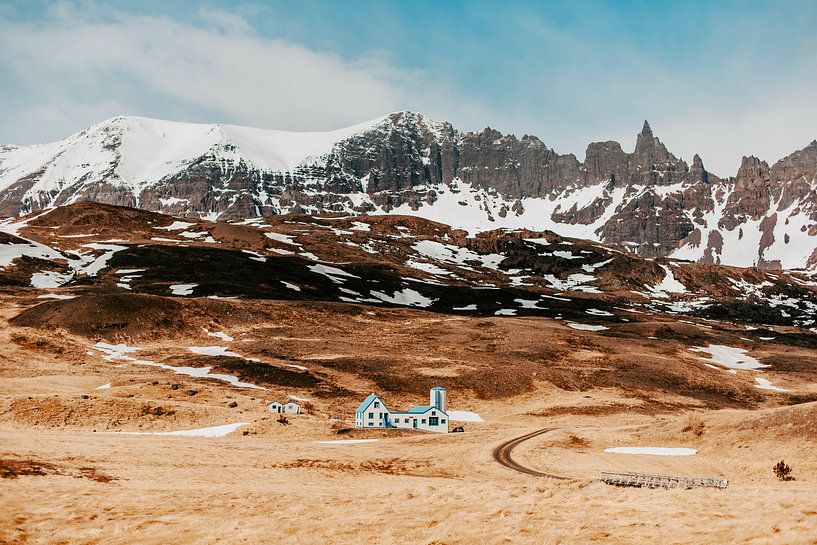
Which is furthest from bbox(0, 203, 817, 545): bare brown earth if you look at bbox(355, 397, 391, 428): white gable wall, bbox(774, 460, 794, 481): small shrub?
bbox(355, 397, 391, 428): white gable wall

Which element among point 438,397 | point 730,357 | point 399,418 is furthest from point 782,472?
point 730,357

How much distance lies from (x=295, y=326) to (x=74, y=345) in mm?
34870

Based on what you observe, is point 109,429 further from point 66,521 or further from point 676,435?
point 676,435

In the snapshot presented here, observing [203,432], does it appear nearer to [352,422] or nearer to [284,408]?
[284,408]

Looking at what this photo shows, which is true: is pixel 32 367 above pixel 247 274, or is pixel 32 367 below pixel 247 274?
below

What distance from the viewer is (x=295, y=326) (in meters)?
112

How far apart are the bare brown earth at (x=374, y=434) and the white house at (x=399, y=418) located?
439 centimetres

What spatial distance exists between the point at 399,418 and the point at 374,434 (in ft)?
28.9

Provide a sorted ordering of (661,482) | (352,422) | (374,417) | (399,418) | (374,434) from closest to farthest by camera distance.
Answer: (661,482), (374,434), (374,417), (352,422), (399,418)

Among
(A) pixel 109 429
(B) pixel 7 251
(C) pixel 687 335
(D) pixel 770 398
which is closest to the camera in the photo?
(A) pixel 109 429

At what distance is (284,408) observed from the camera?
61406 mm

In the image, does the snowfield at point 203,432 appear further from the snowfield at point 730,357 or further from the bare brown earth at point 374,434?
the snowfield at point 730,357

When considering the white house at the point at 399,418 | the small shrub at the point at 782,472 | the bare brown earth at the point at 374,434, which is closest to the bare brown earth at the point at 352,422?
the bare brown earth at the point at 374,434

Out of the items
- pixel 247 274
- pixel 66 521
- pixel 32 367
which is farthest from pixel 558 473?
pixel 247 274
